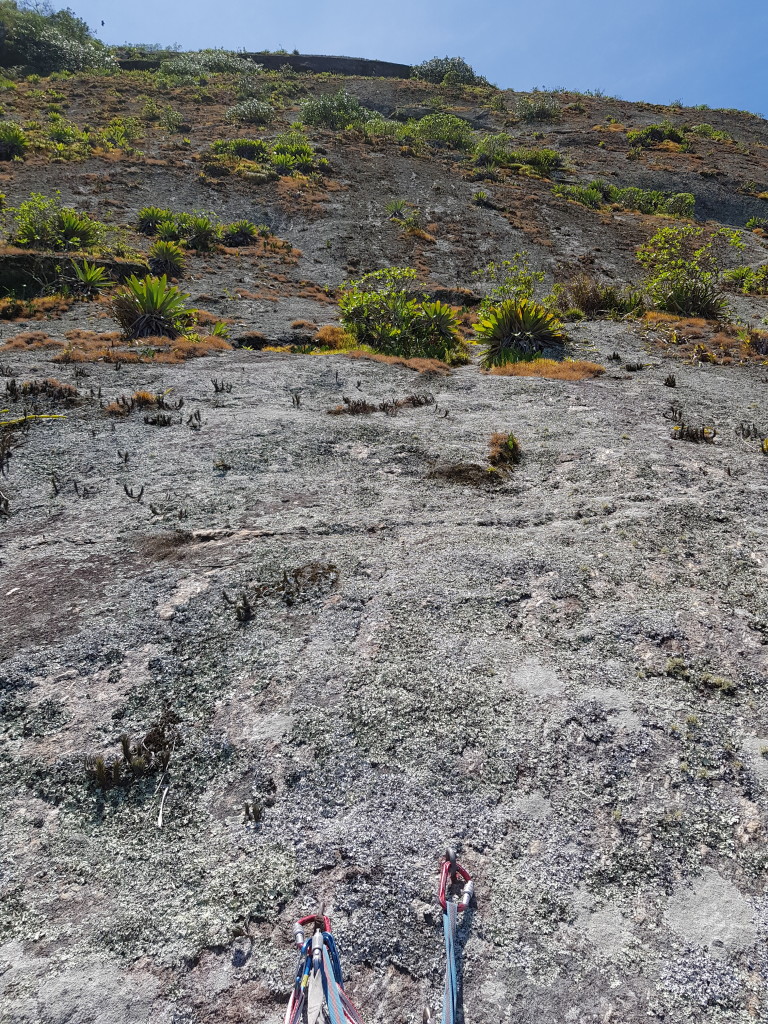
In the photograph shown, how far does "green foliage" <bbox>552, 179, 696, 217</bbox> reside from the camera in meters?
32.3

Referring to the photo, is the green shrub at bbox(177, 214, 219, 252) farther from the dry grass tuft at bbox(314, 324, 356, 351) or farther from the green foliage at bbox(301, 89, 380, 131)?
the green foliage at bbox(301, 89, 380, 131)

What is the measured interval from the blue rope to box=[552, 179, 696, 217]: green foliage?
123 ft

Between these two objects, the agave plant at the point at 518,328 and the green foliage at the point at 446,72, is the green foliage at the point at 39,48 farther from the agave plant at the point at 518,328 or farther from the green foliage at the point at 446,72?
the agave plant at the point at 518,328

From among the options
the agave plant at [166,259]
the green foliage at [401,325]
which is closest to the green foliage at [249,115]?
the agave plant at [166,259]

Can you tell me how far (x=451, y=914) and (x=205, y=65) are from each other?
74.1 metres

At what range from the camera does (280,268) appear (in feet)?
70.7

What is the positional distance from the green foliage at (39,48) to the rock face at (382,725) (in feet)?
206

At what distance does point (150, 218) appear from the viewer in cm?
2258

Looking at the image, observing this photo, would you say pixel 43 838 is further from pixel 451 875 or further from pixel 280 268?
pixel 280 268

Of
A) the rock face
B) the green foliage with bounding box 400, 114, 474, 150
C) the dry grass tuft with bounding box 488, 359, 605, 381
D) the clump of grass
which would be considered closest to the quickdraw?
the rock face

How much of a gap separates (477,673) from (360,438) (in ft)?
15.3

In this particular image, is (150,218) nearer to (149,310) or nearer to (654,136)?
(149,310)

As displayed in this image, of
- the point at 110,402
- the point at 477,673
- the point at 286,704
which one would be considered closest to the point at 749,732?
the point at 477,673

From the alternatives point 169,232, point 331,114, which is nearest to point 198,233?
point 169,232
